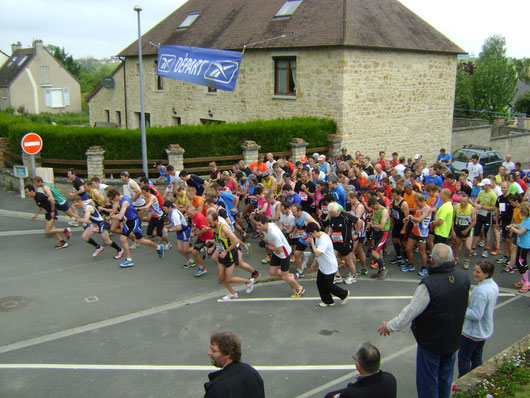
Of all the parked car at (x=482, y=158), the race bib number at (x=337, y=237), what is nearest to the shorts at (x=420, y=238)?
the race bib number at (x=337, y=237)

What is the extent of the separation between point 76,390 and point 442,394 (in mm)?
4476

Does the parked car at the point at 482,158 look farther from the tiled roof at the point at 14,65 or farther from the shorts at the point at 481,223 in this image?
the tiled roof at the point at 14,65

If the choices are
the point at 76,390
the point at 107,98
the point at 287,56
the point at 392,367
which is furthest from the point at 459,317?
the point at 107,98

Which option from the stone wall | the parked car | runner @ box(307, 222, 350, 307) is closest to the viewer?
runner @ box(307, 222, 350, 307)

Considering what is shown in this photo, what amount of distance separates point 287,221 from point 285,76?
43.8ft

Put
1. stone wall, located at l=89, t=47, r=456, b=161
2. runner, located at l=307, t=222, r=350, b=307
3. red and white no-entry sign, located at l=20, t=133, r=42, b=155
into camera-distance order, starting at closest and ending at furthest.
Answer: runner, located at l=307, t=222, r=350, b=307 → red and white no-entry sign, located at l=20, t=133, r=42, b=155 → stone wall, located at l=89, t=47, r=456, b=161

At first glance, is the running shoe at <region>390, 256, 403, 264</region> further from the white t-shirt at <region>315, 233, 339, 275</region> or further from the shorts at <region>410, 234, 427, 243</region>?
the white t-shirt at <region>315, 233, 339, 275</region>

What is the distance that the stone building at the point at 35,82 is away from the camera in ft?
176

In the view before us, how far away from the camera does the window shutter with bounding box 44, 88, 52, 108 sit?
57.2 metres

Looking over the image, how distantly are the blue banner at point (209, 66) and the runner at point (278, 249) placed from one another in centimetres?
871

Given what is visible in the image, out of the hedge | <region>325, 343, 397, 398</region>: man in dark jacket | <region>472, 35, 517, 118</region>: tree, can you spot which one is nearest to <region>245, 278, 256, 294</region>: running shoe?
<region>325, 343, 397, 398</region>: man in dark jacket

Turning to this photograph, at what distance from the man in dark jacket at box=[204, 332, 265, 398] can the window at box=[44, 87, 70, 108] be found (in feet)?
199

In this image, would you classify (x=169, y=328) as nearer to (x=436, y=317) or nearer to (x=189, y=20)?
(x=436, y=317)

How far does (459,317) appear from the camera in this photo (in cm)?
483
